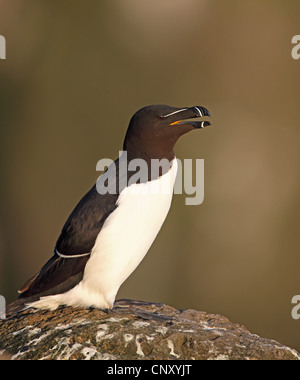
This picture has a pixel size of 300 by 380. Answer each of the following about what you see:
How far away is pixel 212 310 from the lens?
11.6 metres

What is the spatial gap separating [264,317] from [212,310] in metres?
0.94

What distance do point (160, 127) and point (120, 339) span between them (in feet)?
5.30

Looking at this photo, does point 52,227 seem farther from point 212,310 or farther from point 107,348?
point 107,348

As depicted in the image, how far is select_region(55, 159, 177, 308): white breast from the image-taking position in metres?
5.19

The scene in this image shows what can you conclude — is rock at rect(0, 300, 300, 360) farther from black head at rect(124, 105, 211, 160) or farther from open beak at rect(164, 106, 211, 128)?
open beak at rect(164, 106, 211, 128)

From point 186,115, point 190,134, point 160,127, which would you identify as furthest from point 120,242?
point 190,134

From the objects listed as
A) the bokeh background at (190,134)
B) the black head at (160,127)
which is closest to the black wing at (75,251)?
the black head at (160,127)

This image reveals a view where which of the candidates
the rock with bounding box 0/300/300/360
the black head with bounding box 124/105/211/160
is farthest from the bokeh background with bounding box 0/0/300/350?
the rock with bounding box 0/300/300/360

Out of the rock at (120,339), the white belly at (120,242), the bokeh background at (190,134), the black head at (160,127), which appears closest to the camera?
the rock at (120,339)

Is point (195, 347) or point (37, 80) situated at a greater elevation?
point (37, 80)

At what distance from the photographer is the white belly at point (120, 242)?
204 inches

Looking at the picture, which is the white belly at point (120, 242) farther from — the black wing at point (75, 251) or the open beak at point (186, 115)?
the open beak at point (186, 115)

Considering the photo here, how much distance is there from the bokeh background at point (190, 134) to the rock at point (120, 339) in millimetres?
6297

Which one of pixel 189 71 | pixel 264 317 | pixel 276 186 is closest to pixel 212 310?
pixel 264 317
